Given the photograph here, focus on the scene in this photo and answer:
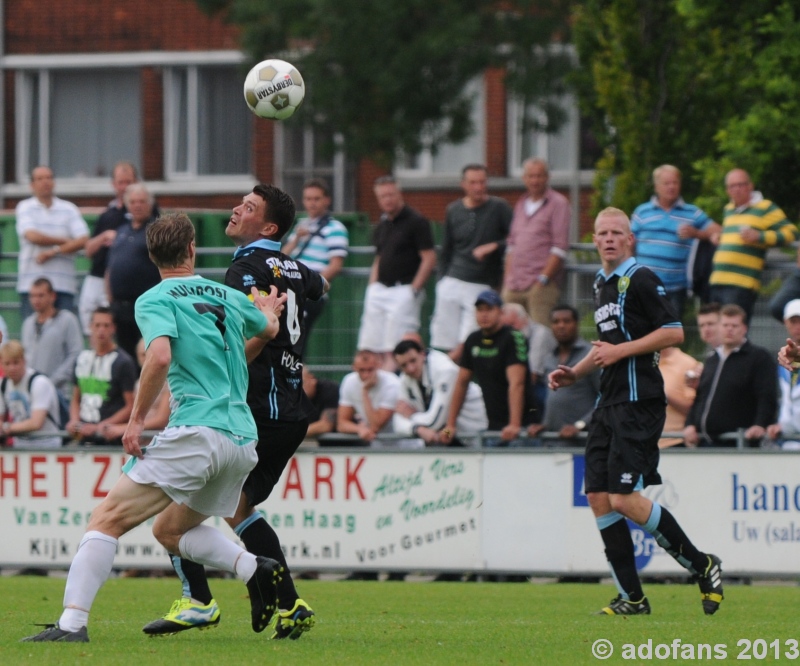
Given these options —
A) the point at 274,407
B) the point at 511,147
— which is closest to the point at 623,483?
the point at 274,407

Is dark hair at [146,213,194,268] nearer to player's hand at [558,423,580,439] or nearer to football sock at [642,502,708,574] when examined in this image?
football sock at [642,502,708,574]

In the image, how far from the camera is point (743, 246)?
46.9 ft

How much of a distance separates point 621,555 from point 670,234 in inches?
217

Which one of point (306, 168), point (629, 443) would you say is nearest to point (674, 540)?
point (629, 443)

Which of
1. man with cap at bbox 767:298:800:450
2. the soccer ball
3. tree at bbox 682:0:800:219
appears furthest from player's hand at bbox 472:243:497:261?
the soccer ball

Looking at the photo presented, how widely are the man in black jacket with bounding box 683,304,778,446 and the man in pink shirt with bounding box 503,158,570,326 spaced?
248cm

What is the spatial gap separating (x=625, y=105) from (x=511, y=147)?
1137cm

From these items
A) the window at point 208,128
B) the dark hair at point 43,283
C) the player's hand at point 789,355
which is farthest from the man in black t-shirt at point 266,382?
the window at point 208,128

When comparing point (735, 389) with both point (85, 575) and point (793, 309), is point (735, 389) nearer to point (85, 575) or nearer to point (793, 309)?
point (793, 309)

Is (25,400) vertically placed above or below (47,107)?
below

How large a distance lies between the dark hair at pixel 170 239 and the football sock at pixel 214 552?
1315 millimetres

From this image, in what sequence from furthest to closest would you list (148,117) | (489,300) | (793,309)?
(148,117)
(489,300)
(793,309)

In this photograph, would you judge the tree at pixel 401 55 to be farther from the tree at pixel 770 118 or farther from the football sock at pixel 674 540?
the football sock at pixel 674 540

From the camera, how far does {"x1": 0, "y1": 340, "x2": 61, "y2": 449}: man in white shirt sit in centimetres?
1493
